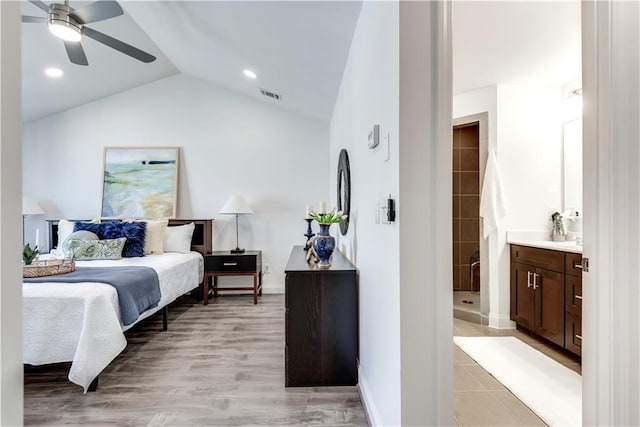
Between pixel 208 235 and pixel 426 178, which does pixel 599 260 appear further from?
pixel 208 235

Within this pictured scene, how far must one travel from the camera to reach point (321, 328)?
2.28m

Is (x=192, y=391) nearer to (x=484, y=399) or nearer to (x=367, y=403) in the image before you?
(x=367, y=403)

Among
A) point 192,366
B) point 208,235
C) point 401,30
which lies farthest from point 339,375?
point 208,235

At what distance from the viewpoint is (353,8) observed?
211cm

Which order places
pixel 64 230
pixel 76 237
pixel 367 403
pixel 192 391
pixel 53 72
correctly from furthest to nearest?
pixel 64 230
pixel 53 72
pixel 76 237
pixel 192 391
pixel 367 403

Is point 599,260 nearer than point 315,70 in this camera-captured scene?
Yes

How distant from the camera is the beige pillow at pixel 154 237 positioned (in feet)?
14.0

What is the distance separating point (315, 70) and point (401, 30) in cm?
203

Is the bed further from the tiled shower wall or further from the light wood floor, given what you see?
the tiled shower wall

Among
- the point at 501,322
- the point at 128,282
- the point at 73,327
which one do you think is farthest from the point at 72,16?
the point at 501,322

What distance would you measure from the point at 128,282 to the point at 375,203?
210cm

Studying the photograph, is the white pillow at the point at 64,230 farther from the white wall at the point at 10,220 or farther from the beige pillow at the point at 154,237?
the white wall at the point at 10,220

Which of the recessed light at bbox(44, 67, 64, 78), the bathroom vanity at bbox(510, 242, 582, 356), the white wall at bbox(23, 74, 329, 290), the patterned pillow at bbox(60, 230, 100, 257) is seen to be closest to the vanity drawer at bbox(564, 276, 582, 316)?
the bathroom vanity at bbox(510, 242, 582, 356)

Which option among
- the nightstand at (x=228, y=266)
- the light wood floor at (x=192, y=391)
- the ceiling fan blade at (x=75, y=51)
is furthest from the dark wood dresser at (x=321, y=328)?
the ceiling fan blade at (x=75, y=51)
